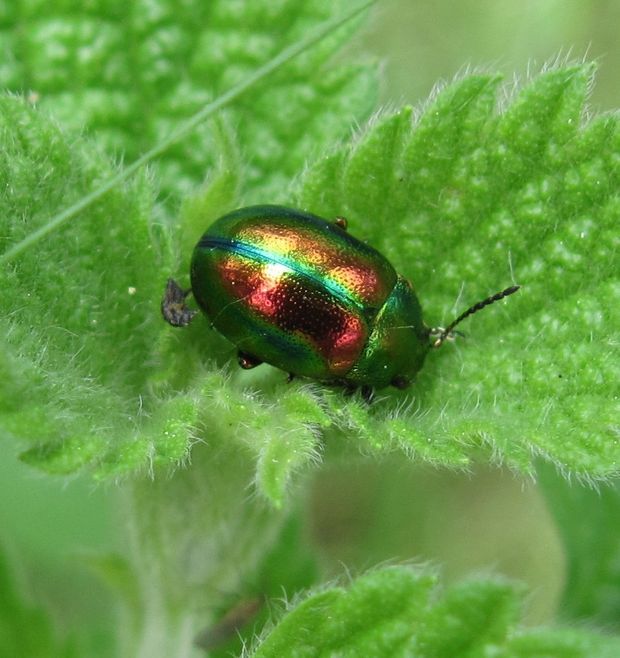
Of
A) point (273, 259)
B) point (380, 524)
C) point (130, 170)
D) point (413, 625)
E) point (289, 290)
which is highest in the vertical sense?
point (130, 170)

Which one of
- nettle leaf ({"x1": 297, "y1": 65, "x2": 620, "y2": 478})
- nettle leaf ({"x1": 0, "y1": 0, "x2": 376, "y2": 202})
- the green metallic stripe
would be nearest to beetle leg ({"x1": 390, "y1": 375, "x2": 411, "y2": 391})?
nettle leaf ({"x1": 297, "y1": 65, "x2": 620, "y2": 478})

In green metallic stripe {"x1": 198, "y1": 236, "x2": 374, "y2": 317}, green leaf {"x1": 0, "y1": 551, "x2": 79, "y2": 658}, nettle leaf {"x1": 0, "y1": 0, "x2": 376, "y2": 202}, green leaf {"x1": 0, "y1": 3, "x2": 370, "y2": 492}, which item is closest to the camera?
green leaf {"x1": 0, "y1": 3, "x2": 370, "y2": 492}

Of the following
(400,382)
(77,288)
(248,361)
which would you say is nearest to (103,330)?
(77,288)

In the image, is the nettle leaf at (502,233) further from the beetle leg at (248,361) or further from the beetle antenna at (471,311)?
the beetle leg at (248,361)

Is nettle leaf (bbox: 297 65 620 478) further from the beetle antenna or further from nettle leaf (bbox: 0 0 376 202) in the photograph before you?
nettle leaf (bbox: 0 0 376 202)

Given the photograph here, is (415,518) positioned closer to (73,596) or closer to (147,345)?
(73,596)

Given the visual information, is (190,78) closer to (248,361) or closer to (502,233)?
(248,361)

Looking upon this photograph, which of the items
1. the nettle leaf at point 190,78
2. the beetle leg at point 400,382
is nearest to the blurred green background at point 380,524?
the nettle leaf at point 190,78
